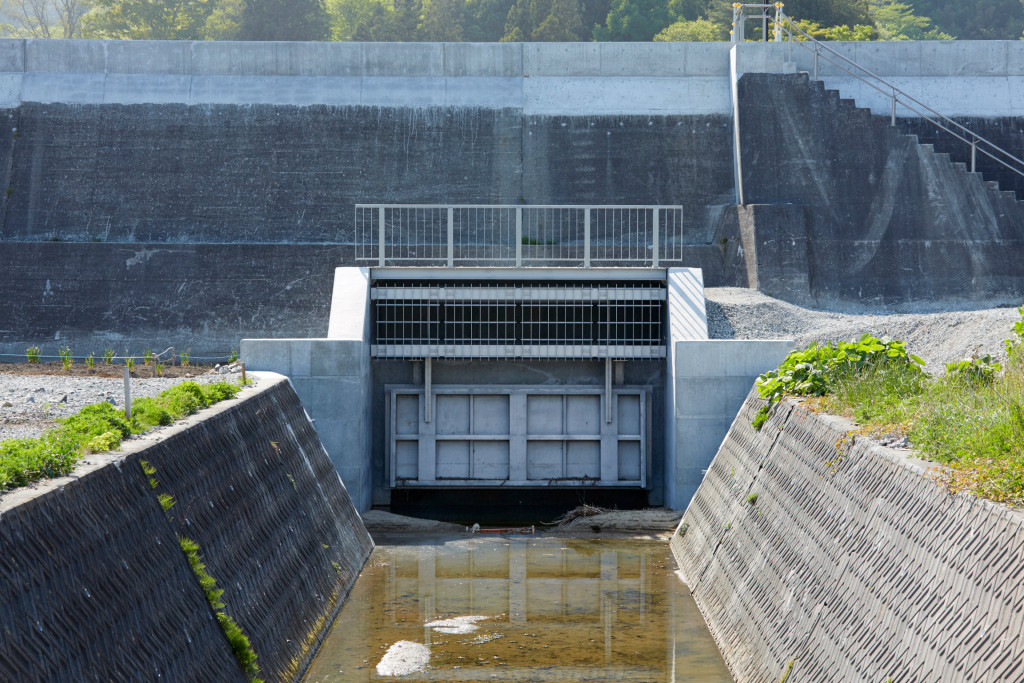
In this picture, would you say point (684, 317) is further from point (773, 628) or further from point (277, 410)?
point (773, 628)

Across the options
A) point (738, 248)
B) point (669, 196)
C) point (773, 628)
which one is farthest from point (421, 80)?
point (773, 628)

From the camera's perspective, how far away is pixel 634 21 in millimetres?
49031

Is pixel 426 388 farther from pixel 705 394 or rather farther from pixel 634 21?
pixel 634 21

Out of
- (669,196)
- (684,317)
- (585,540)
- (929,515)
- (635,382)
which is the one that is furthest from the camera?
(669,196)

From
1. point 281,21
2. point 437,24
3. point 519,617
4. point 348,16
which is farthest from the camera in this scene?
point 348,16

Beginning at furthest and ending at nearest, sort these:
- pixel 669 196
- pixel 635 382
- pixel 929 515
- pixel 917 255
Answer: pixel 669 196 → pixel 917 255 → pixel 635 382 → pixel 929 515

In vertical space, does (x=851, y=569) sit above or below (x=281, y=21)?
below

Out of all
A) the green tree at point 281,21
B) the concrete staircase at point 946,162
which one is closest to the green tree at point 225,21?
the green tree at point 281,21

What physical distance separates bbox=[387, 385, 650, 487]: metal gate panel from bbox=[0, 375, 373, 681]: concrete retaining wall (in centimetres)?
484

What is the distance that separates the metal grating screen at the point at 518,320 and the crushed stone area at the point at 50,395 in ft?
11.9

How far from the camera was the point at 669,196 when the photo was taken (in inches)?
928

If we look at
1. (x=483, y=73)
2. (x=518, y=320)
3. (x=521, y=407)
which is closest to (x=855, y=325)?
(x=518, y=320)

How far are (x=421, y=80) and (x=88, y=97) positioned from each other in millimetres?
7871

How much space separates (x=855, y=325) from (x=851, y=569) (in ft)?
34.2
